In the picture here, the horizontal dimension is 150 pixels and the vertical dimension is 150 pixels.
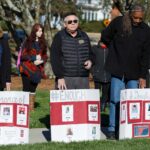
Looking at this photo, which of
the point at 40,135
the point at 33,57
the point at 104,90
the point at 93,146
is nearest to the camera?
the point at 93,146

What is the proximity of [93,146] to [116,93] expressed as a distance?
1.23m

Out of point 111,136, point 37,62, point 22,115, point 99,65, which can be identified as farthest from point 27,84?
point 22,115

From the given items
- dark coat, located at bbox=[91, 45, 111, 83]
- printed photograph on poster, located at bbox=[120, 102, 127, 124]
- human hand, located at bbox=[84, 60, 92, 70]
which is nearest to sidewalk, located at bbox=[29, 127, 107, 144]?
printed photograph on poster, located at bbox=[120, 102, 127, 124]

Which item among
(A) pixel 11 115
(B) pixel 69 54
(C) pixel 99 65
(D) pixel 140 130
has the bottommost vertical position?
(C) pixel 99 65

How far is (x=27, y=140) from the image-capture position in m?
8.88

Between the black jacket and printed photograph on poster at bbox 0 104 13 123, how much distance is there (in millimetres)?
1743

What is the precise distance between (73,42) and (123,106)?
122 centimetres

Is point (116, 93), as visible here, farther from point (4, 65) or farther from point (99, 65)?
point (99, 65)

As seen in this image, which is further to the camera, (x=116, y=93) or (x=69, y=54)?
(x=116, y=93)

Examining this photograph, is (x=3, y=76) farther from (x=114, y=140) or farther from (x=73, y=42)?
(x=114, y=140)

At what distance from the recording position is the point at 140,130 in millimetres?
9164

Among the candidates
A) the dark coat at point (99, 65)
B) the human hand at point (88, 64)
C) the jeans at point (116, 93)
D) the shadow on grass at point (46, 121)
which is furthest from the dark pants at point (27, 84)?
the human hand at point (88, 64)

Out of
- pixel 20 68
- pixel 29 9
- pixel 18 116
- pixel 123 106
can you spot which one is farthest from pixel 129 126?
pixel 29 9

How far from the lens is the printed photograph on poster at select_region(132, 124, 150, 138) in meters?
9.13
